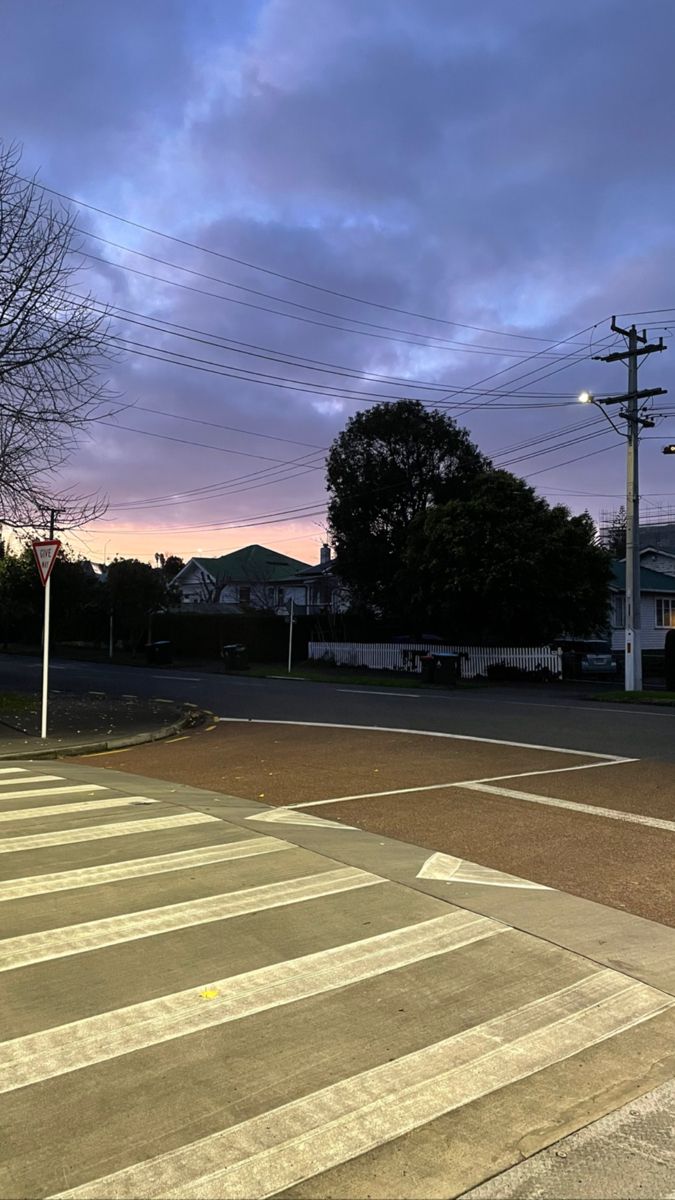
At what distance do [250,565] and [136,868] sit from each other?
219 ft

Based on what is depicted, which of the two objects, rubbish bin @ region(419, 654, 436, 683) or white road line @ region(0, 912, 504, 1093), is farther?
rubbish bin @ region(419, 654, 436, 683)

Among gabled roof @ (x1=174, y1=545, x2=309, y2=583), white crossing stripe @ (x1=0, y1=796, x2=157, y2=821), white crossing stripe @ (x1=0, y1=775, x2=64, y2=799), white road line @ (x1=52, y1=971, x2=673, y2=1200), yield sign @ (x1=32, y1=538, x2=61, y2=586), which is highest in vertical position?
gabled roof @ (x1=174, y1=545, x2=309, y2=583)

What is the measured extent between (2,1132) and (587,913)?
381cm

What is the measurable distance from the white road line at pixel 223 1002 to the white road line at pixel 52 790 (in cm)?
533

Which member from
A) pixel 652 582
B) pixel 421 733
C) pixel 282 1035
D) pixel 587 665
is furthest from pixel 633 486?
pixel 282 1035

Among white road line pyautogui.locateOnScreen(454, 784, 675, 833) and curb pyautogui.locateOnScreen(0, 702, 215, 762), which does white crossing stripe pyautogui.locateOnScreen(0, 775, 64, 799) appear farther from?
white road line pyautogui.locateOnScreen(454, 784, 675, 833)

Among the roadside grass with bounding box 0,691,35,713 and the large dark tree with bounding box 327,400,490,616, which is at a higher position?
the large dark tree with bounding box 327,400,490,616

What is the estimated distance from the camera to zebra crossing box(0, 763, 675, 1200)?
120 inches

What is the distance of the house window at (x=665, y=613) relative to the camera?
44.7m

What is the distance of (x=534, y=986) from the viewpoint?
450 cm

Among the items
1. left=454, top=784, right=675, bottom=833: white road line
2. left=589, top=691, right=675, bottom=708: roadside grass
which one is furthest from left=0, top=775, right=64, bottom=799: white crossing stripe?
left=589, top=691, right=675, bottom=708: roadside grass

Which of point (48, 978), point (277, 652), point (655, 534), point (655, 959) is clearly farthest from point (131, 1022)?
point (655, 534)

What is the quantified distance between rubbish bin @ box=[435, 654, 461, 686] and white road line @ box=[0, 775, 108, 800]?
2023 cm

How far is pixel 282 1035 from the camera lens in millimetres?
3914
